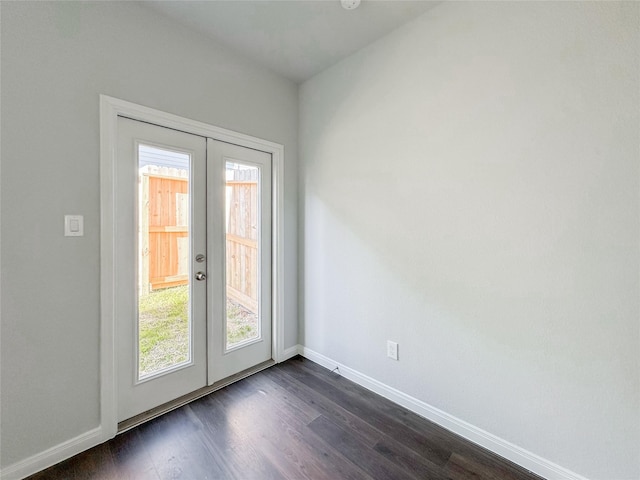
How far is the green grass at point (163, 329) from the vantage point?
187cm

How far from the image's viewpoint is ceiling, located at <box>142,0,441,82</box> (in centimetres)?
178

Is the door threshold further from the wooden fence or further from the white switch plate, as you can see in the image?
the white switch plate

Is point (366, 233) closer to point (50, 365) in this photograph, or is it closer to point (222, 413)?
point (222, 413)

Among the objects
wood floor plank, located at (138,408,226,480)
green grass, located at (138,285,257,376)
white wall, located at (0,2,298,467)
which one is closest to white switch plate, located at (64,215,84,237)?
white wall, located at (0,2,298,467)

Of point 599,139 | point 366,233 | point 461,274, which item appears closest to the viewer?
point 599,139

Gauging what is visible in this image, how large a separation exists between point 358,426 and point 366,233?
1.37 m

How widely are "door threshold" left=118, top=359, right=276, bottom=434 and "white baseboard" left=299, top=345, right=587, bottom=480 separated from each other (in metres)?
0.79

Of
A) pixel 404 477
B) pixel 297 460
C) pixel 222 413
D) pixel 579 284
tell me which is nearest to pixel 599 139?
pixel 579 284

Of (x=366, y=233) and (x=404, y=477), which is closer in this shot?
(x=404, y=477)

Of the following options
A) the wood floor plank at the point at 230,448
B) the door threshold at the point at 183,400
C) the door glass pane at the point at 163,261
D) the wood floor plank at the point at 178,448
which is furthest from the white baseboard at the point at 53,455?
the wood floor plank at the point at 230,448

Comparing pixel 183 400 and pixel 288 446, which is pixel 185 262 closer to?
pixel 183 400

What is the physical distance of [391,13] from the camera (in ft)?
6.03

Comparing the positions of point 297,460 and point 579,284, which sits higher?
point 579,284

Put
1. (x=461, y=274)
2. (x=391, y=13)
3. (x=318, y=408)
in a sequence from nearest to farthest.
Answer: (x=461, y=274) < (x=391, y=13) < (x=318, y=408)
